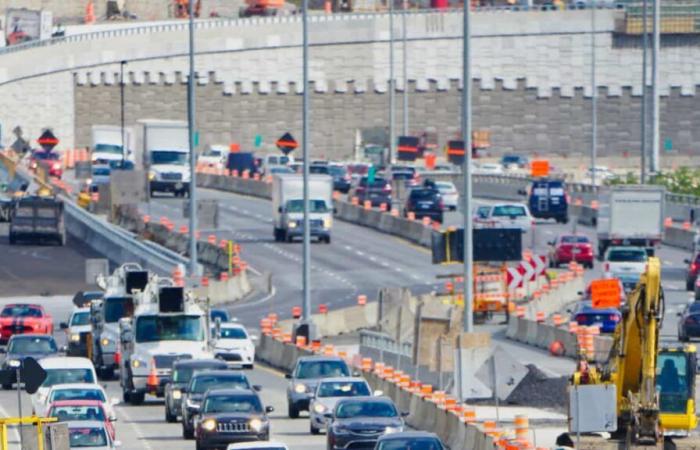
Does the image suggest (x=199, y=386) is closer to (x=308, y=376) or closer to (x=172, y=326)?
(x=308, y=376)

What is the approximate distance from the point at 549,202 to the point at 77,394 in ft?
196

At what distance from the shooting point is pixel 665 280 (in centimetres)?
7925

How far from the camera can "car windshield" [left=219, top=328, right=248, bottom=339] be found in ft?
192

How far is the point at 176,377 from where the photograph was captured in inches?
1854

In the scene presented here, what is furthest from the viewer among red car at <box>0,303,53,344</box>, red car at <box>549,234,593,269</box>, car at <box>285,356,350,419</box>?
red car at <box>549,234,593,269</box>

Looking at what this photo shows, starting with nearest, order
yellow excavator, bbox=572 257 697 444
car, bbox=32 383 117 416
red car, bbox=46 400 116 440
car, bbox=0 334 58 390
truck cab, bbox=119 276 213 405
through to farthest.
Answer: yellow excavator, bbox=572 257 697 444
red car, bbox=46 400 116 440
car, bbox=32 383 117 416
truck cab, bbox=119 276 213 405
car, bbox=0 334 58 390

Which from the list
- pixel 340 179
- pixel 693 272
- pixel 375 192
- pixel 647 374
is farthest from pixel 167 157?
pixel 647 374

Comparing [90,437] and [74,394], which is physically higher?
[90,437]

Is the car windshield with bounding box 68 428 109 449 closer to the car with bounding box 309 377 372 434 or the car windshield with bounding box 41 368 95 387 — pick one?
the car with bounding box 309 377 372 434

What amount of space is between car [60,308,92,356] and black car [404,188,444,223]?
3857 cm

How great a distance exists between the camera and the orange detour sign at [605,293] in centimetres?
6316

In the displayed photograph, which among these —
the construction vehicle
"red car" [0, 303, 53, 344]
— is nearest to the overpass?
"red car" [0, 303, 53, 344]

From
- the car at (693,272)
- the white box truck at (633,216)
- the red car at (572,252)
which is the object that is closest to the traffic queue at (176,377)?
the car at (693,272)

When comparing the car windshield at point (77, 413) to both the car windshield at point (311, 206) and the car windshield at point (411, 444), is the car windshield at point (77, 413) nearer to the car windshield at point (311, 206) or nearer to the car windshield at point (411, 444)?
the car windshield at point (411, 444)
